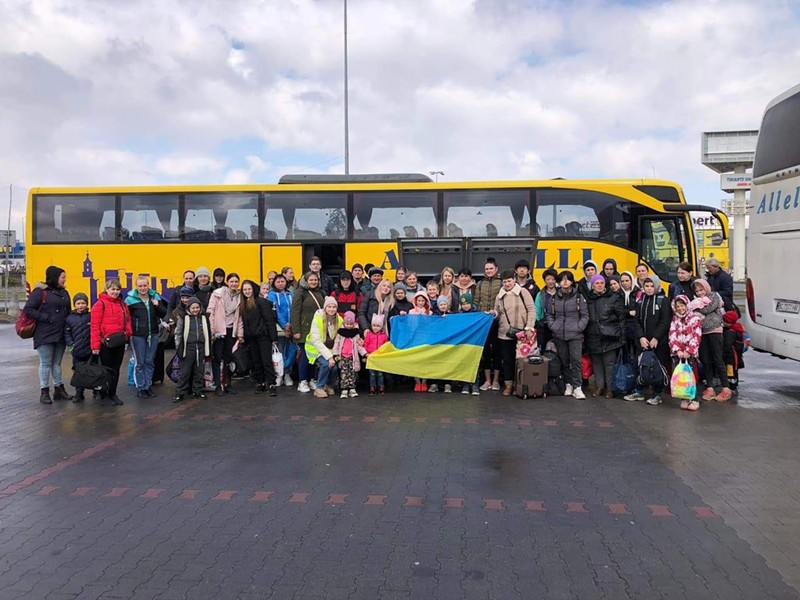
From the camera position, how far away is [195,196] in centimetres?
1452

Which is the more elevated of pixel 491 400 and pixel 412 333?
pixel 412 333

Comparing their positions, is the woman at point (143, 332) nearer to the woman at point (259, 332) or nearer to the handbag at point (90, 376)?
the handbag at point (90, 376)

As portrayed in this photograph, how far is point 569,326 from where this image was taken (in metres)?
8.96

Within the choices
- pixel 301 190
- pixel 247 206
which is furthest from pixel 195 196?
pixel 301 190

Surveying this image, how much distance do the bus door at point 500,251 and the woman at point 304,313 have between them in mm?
4619

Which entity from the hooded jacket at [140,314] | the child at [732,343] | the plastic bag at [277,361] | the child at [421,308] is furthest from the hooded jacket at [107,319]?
the child at [732,343]

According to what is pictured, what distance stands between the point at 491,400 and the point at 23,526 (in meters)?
5.94

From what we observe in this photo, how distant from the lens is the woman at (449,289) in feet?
32.2

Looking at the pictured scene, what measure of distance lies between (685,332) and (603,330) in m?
1.06

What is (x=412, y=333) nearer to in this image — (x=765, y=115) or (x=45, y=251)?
(x=765, y=115)

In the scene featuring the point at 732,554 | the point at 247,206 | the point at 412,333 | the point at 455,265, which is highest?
the point at 247,206

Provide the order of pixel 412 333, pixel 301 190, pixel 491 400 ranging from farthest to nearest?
pixel 301 190
pixel 412 333
pixel 491 400

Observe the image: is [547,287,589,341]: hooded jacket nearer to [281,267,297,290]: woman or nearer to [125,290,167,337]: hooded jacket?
[281,267,297,290]: woman

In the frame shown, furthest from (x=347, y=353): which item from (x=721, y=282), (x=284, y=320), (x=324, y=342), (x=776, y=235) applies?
(x=776, y=235)
